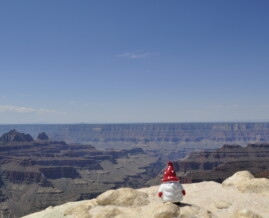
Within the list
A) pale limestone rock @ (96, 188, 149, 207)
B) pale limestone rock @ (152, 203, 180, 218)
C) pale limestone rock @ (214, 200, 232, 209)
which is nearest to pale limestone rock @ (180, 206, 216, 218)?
pale limestone rock @ (152, 203, 180, 218)

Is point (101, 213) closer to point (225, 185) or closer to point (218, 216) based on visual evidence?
point (218, 216)

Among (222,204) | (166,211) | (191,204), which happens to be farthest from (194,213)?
(222,204)

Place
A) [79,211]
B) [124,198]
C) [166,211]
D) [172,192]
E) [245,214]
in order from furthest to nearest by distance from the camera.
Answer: [124,198] → [79,211] → [172,192] → [245,214] → [166,211]

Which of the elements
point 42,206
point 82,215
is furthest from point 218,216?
point 42,206

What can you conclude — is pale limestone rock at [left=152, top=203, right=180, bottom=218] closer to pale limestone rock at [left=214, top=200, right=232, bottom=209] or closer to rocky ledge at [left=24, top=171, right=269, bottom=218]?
rocky ledge at [left=24, top=171, right=269, bottom=218]

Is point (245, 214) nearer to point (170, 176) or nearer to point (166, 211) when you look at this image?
point (166, 211)

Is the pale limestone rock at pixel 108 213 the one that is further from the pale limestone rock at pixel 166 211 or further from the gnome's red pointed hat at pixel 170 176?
the gnome's red pointed hat at pixel 170 176

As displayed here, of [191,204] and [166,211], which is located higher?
[166,211]
